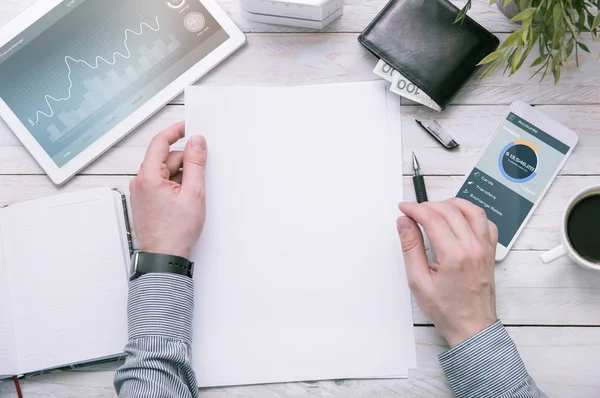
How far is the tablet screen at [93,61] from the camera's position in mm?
840

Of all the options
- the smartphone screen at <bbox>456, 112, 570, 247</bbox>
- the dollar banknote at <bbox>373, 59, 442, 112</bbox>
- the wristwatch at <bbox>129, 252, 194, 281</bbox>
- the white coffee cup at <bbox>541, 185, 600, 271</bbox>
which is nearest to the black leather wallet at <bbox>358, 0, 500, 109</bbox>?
the dollar banknote at <bbox>373, 59, 442, 112</bbox>

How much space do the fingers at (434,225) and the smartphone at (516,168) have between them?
0.10m

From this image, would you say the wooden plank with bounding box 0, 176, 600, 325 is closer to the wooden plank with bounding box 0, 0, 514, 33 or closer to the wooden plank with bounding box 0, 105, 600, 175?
the wooden plank with bounding box 0, 105, 600, 175

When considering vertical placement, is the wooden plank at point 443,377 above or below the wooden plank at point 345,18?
below

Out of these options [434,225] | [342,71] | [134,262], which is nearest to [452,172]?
[434,225]

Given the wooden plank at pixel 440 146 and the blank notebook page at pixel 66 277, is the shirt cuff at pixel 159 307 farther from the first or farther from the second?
the wooden plank at pixel 440 146

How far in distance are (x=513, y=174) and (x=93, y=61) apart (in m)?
0.70

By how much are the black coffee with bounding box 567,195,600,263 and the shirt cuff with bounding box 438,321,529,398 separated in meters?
0.17

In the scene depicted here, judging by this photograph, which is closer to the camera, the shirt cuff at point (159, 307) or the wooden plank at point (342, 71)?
the shirt cuff at point (159, 307)

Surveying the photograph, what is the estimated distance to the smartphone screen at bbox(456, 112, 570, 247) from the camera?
81 centimetres

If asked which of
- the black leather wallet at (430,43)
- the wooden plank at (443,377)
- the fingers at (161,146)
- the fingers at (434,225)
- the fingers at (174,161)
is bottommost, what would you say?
the wooden plank at (443,377)

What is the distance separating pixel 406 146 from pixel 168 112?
39 cm

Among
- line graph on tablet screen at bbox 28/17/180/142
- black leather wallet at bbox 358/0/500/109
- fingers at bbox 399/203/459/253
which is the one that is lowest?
fingers at bbox 399/203/459/253

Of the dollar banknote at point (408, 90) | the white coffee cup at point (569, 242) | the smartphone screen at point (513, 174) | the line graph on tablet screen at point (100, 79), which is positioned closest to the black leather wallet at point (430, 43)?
the dollar banknote at point (408, 90)
